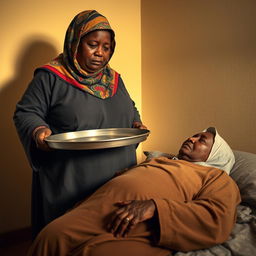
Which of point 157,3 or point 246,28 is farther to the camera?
point 157,3

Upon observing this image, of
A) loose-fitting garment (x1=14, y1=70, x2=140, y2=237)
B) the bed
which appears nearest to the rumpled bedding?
the bed

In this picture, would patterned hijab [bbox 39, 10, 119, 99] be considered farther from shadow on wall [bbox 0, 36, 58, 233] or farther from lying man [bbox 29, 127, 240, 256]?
shadow on wall [bbox 0, 36, 58, 233]

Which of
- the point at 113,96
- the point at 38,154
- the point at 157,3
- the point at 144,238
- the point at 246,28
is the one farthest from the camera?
the point at 157,3

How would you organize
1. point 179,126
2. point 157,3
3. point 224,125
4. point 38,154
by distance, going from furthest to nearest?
point 157,3
point 179,126
point 224,125
point 38,154

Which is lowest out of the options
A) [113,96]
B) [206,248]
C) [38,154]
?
[206,248]

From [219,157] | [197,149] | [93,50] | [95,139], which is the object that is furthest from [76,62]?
[219,157]

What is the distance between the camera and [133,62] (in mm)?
2613

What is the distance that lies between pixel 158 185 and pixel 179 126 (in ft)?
3.73

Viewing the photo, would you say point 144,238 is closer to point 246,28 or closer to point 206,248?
point 206,248

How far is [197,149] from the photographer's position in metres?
1.49

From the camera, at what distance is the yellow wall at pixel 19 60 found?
6.51 feet

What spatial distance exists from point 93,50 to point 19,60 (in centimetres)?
85

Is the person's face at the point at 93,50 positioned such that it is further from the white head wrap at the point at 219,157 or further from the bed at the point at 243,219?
the bed at the point at 243,219

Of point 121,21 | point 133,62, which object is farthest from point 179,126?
point 121,21
